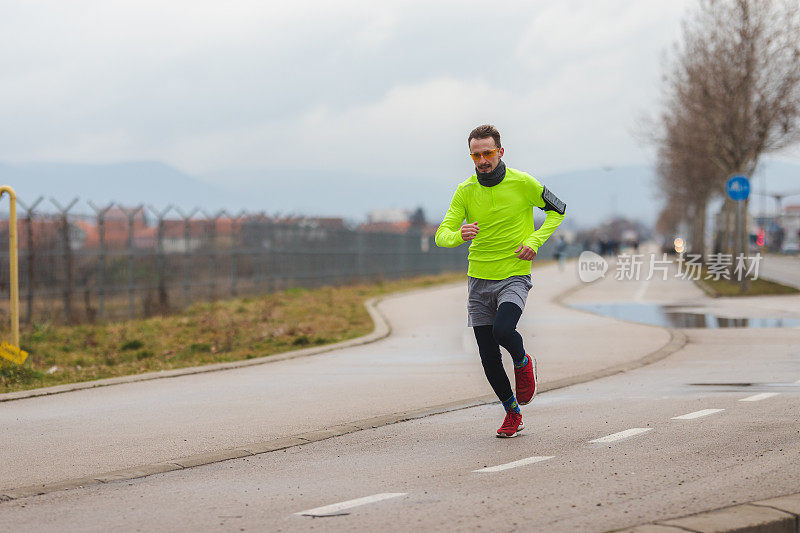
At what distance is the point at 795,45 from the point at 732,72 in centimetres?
190

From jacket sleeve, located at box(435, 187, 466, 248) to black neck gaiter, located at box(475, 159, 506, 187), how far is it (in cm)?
18

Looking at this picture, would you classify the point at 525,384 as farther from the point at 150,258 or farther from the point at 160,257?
the point at 160,257

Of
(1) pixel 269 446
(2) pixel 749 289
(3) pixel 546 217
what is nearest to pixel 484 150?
(3) pixel 546 217

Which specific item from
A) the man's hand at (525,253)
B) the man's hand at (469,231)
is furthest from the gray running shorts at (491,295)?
the man's hand at (469,231)

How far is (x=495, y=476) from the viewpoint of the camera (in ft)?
19.2

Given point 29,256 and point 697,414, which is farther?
point 29,256

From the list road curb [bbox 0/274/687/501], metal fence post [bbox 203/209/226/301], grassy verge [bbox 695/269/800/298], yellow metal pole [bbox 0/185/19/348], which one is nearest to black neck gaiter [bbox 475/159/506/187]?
road curb [bbox 0/274/687/501]

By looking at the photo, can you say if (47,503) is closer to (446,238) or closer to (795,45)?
(446,238)

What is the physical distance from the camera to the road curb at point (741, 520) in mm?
4469

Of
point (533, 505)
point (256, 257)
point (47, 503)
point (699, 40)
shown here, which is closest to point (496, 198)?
point (533, 505)

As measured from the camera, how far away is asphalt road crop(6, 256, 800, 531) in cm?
500

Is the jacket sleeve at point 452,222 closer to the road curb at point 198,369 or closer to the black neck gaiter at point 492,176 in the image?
the black neck gaiter at point 492,176

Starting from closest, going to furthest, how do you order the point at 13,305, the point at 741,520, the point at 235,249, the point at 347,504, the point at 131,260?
the point at 741,520, the point at 347,504, the point at 13,305, the point at 131,260, the point at 235,249

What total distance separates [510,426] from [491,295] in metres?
0.86
